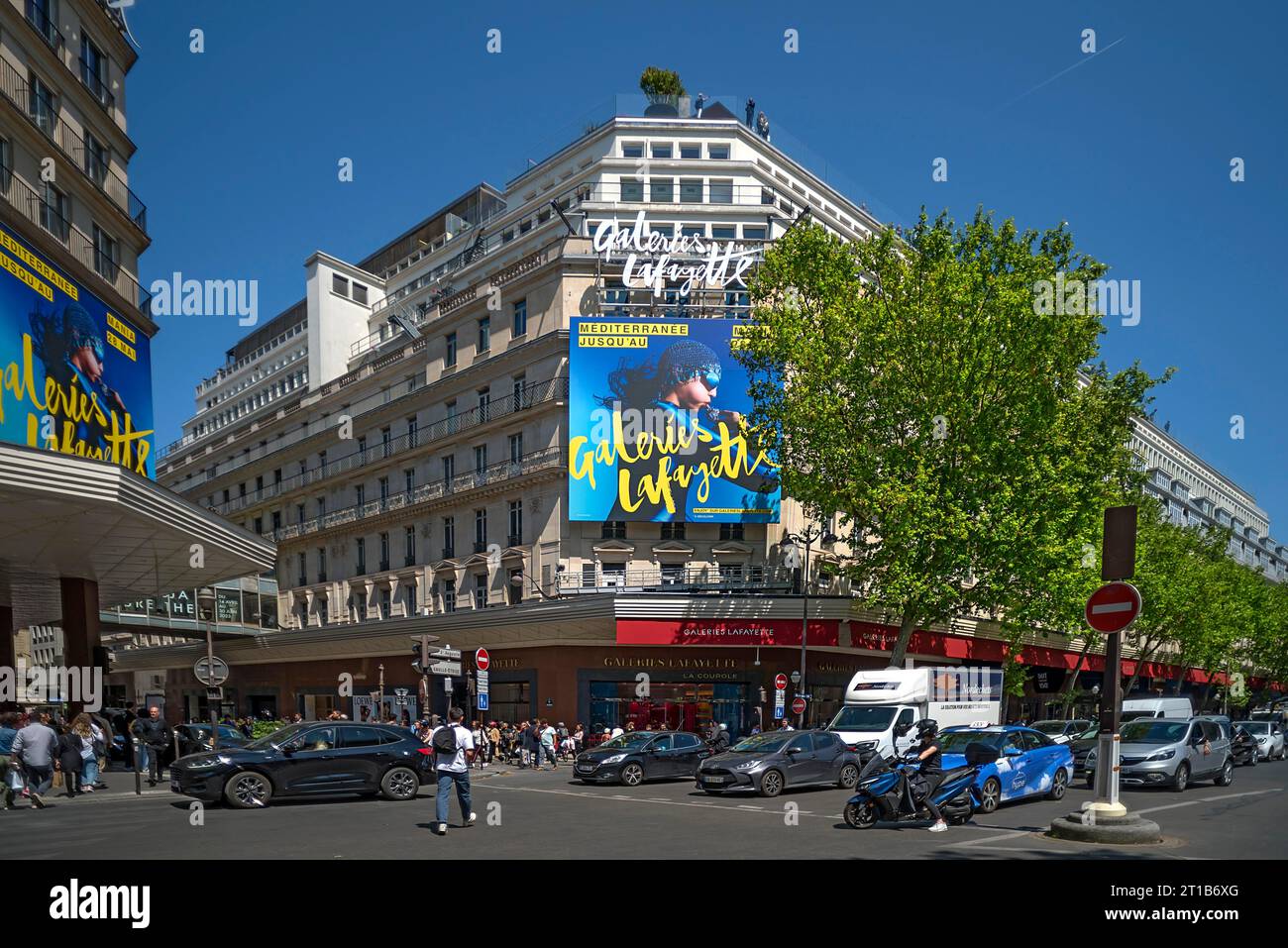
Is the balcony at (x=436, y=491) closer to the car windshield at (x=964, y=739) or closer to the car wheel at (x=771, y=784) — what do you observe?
the car wheel at (x=771, y=784)

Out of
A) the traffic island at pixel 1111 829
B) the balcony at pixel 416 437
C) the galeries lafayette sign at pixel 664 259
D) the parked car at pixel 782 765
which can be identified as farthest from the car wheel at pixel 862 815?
the galeries lafayette sign at pixel 664 259

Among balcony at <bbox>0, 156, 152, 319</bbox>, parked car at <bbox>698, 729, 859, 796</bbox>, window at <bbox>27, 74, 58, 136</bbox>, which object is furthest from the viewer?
window at <bbox>27, 74, 58, 136</bbox>

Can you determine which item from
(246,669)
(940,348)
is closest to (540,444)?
(940,348)

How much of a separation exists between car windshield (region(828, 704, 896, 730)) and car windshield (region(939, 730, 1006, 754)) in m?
5.52

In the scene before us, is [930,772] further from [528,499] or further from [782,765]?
[528,499]

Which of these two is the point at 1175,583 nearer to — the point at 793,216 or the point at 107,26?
the point at 793,216

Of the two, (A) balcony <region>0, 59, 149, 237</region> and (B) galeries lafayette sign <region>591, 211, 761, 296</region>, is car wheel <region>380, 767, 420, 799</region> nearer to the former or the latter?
(A) balcony <region>0, 59, 149, 237</region>

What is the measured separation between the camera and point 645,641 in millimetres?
37875

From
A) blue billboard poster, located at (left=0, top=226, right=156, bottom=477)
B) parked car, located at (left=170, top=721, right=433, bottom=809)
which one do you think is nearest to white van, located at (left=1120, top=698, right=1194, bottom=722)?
parked car, located at (left=170, top=721, right=433, bottom=809)

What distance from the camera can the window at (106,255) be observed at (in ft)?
109

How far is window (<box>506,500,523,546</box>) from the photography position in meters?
42.6

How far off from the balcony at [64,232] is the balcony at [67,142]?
1.74m
